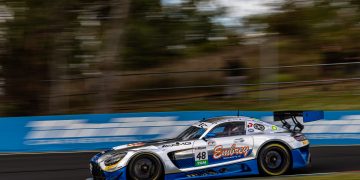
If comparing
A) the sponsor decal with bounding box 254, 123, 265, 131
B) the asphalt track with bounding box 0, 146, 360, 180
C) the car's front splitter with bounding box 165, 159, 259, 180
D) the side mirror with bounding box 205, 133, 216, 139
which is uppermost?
the sponsor decal with bounding box 254, 123, 265, 131

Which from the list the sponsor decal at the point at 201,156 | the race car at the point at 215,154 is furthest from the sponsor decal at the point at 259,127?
the sponsor decal at the point at 201,156

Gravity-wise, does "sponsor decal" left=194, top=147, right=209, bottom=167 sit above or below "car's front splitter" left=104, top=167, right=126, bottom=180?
above

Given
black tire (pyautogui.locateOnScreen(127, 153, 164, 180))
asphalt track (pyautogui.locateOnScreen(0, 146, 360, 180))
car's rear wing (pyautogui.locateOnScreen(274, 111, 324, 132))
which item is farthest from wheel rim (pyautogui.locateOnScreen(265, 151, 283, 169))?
black tire (pyautogui.locateOnScreen(127, 153, 164, 180))

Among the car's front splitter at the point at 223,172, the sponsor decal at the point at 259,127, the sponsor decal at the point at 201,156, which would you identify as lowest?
the car's front splitter at the point at 223,172

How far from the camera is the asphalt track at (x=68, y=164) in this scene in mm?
11683

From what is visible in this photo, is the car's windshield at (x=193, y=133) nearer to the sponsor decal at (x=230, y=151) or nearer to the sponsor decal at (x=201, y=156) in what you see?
the sponsor decal at (x=201, y=156)

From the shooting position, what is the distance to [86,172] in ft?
39.3

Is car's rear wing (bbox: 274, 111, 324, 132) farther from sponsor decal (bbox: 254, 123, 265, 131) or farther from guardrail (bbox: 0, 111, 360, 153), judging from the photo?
guardrail (bbox: 0, 111, 360, 153)

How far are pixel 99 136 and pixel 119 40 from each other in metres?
6.92

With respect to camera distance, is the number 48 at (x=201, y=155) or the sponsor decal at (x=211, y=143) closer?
the number 48 at (x=201, y=155)

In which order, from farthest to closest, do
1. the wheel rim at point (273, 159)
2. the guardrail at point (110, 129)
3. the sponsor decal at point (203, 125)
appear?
→ the guardrail at point (110, 129)
the sponsor decal at point (203, 125)
the wheel rim at point (273, 159)

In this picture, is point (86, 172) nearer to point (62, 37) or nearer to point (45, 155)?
point (45, 155)

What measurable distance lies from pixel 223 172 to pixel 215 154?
39 cm

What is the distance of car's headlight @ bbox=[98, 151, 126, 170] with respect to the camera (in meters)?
9.79
